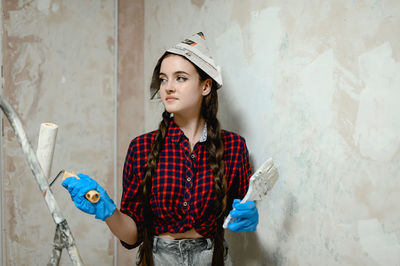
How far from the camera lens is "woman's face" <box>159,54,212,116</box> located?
1259 millimetres

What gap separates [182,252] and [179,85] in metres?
0.55

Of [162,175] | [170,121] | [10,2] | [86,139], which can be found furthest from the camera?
[86,139]

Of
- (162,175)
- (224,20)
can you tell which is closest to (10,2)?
(224,20)

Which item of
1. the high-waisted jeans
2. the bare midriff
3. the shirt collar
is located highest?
the shirt collar

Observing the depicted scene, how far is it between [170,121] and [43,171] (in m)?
0.58

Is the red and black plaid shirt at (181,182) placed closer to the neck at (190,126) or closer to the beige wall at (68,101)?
the neck at (190,126)

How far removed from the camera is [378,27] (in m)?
0.96

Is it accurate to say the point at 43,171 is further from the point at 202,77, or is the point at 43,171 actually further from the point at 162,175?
the point at 202,77

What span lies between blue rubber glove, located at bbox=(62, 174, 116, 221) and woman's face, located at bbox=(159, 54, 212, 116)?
366mm

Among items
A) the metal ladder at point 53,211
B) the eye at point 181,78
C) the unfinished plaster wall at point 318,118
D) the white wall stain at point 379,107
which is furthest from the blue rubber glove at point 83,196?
the white wall stain at point 379,107

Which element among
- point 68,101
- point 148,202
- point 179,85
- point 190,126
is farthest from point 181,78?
point 68,101

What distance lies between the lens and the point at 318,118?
114 cm

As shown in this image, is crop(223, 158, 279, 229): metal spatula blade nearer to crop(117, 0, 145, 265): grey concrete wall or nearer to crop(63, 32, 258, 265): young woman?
crop(63, 32, 258, 265): young woman

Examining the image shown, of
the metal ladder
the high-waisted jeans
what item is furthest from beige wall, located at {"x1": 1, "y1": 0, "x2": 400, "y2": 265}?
the metal ladder
